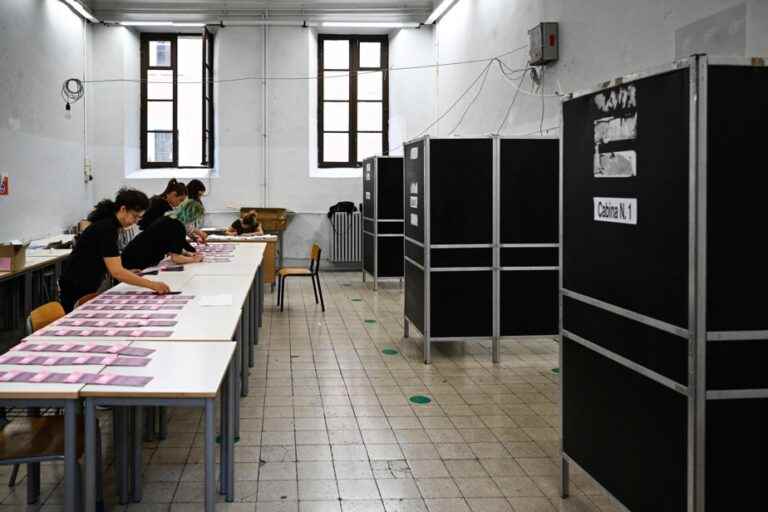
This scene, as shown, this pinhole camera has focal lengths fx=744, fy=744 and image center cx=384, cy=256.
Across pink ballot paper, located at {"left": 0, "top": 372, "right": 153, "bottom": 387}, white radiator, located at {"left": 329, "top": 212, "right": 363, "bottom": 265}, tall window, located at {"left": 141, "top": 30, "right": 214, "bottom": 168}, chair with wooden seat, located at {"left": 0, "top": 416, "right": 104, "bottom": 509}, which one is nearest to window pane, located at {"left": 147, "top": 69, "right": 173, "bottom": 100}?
tall window, located at {"left": 141, "top": 30, "right": 214, "bottom": 168}

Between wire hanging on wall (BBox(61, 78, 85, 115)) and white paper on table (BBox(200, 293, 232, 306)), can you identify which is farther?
wire hanging on wall (BBox(61, 78, 85, 115))

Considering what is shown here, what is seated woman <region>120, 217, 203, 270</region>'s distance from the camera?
612cm

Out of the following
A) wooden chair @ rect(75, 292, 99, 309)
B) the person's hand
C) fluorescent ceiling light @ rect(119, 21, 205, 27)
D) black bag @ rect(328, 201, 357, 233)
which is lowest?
wooden chair @ rect(75, 292, 99, 309)

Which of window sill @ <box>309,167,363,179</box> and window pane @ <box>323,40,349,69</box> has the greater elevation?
window pane @ <box>323,40,349,69</box>

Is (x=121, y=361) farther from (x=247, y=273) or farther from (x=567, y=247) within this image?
(x=247, y=273)

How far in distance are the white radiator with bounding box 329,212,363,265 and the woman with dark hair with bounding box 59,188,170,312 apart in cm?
829

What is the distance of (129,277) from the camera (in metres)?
4.78

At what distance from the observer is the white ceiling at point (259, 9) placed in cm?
1220

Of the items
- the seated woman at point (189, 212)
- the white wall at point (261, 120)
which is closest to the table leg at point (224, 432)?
the seated woman at point (189, 212)

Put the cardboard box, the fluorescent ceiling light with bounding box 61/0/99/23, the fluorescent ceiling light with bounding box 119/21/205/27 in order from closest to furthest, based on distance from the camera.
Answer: the cardboard box < the fluorescent ceiling light with bounding box 61/0/99/23 < the fluorescent ceiling light with bounding box 119/21/205/27

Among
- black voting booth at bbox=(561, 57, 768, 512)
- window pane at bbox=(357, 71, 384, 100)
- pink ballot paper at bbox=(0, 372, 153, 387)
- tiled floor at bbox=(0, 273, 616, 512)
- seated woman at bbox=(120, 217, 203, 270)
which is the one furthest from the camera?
window pane at bbox=(357, 71, 384, 100)

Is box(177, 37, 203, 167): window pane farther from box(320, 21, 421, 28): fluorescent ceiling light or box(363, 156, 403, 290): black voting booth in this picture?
box(363, 156, 403, 290): black voting booth

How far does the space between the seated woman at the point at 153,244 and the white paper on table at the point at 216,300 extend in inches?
63.0

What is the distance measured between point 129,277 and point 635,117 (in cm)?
334
